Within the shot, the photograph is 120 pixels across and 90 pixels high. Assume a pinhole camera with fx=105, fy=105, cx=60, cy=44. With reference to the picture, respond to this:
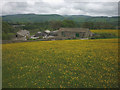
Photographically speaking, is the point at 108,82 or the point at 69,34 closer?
the point at 108,82

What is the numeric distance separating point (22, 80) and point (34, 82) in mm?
854

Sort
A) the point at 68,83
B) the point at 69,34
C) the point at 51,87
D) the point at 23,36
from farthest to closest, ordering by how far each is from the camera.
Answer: the point at 69,34
the point at 23,36
the point at 68,83
the point at 51,87

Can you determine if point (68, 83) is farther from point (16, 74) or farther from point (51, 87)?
point (16, 74)

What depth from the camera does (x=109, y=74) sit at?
24.5 feet

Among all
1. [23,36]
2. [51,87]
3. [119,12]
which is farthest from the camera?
[23,36]

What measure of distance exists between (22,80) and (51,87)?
205cm

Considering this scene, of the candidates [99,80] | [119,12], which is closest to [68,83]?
[99,80]

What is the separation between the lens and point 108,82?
636cm

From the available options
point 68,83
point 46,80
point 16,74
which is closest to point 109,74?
point 68,83

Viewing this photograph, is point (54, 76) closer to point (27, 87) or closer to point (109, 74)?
point (27, 87)

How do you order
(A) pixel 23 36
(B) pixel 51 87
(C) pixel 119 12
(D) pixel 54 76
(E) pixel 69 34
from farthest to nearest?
1. (E) pixel 69 34
2. (A) pixel 23 36
3. (C) pixel 119 12
4. (D) pixel 54 76
5. (B) pixel 51 87

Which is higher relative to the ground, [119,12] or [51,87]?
[119,12]

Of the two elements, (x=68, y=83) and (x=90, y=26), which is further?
(x=90, y=26)

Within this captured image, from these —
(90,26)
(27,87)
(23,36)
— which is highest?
(90,26)
